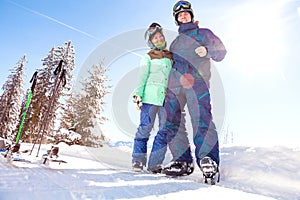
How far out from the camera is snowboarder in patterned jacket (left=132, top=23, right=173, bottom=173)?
12.6 ft

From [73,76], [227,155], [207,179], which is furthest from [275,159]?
[73,76]

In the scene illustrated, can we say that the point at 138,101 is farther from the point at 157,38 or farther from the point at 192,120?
the point at 157,38

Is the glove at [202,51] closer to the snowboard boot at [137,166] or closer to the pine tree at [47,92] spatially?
the snowboard boot at [137,166]

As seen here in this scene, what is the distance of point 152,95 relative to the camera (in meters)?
4.05

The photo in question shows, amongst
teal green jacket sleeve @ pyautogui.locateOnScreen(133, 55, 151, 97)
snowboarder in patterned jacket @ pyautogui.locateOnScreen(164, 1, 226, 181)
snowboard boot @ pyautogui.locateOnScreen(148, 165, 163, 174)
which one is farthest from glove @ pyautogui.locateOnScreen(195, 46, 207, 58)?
snowboard boot @ pyautogui.locateOnScreen(148, 165, 163, 174)

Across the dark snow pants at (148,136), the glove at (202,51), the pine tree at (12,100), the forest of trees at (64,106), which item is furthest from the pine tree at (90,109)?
the glove at (202,51)

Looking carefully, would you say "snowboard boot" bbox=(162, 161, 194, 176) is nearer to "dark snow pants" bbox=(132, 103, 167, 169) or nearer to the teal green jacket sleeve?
"dark snow pants" bbox=(132, 103, 167, 169)

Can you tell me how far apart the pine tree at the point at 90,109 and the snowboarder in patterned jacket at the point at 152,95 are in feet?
51.3

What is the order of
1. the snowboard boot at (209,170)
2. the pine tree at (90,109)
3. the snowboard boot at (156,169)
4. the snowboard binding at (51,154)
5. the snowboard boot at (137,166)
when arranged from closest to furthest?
1. the snowboard boot at (209,170)
2. the snowboard binding at (51,154)
3. the snowboard boot at (156,169)
4. the snowboard boot at (137,166)
5. the pine tree at (90,109)

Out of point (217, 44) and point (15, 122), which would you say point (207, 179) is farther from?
point (15, 122)

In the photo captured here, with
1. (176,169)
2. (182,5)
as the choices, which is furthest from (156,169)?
(182,5)

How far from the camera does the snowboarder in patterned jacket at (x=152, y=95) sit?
386 cm

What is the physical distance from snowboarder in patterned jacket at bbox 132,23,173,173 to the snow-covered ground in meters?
0.68

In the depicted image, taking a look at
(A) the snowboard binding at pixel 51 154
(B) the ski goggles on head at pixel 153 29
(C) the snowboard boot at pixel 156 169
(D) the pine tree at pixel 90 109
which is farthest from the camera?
(D) the pine tree at pixel 90 109
